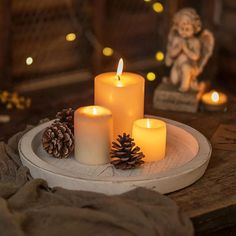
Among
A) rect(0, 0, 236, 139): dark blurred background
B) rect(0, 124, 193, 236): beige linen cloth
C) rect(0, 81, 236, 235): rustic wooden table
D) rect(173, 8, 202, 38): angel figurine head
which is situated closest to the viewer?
rect(0, 124, 193, 236): beige linen cloth

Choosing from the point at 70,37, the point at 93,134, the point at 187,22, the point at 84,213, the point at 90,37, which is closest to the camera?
the point at 84,213

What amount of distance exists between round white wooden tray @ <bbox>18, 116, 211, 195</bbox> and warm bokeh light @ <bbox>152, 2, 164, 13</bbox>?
2.86ft

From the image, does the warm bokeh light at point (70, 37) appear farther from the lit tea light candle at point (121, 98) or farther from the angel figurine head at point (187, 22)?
the lit tea light candle at point (121, 98)

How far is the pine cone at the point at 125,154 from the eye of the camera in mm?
990

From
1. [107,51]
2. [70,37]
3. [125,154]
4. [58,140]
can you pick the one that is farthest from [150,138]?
[107,51]

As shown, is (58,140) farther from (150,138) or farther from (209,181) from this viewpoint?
(209,181)

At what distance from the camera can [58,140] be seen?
1.04 m

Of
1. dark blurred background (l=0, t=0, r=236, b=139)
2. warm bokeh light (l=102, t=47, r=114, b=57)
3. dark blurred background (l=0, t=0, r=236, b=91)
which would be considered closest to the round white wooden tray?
dark blurred background (l=0, t=0, r=236, b=139)

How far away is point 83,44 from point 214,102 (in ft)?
2.07

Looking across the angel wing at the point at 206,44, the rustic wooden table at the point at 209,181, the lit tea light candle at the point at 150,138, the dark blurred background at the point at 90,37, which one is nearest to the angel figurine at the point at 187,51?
the angel wing at the point at 206,44

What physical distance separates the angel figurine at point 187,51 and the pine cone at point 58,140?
20.3 inches

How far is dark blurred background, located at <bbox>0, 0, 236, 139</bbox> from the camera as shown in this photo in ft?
5.61

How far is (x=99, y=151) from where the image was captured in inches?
39.9

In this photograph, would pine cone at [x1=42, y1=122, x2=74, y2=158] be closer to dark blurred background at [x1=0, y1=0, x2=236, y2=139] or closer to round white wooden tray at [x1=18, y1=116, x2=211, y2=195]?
round white wooden tray at [x1=18, y1=116, x2=211, y2=195]
